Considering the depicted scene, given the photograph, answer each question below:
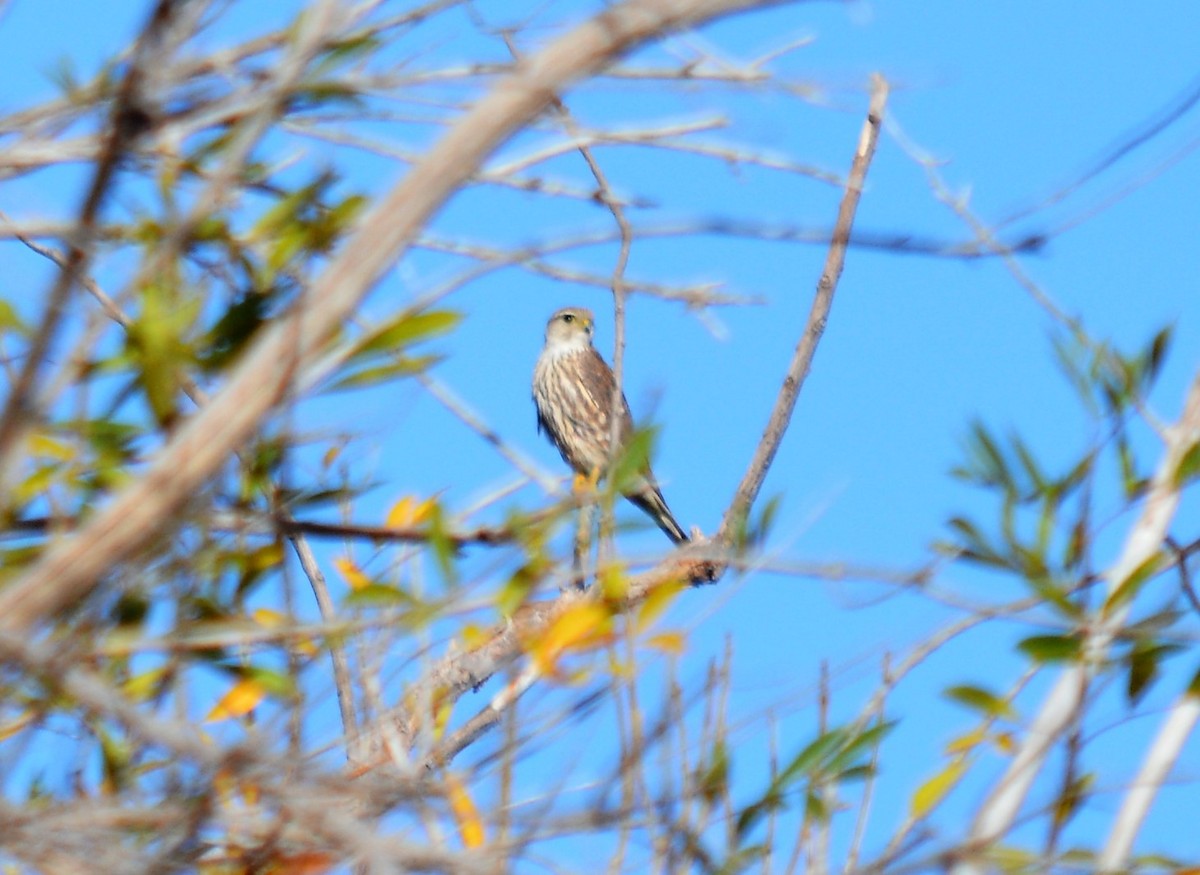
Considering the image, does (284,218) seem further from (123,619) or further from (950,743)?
(950,743)

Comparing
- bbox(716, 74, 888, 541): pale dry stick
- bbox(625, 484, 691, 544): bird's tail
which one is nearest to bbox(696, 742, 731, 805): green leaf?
bbox(716, 74, 888, 541): pale dry stick

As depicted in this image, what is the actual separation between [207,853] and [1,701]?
1.57 feet

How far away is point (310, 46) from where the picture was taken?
1492mm

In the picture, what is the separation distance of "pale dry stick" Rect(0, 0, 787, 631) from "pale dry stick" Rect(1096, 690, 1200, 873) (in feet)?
3.38

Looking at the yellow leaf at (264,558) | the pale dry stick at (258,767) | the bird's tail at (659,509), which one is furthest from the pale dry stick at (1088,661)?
the bird's tail at (659,509)

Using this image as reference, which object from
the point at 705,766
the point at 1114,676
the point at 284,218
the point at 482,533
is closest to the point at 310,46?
the point at 284,218

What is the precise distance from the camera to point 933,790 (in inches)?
79.0

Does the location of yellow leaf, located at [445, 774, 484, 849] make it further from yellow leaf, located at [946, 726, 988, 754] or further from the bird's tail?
the bird's tail

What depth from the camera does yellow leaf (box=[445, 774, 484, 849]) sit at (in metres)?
1.62

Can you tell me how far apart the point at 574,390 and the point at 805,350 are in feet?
21.7

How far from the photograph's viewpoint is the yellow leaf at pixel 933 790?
78.5 inches

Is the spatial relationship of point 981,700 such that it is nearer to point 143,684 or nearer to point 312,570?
point 143,684

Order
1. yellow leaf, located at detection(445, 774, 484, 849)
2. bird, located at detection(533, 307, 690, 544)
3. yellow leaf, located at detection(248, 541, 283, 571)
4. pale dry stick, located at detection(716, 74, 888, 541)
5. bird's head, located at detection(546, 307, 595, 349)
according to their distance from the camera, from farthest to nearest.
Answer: bird's head, located at detection(546, 307, 595, 349) < bird, located at detection(533, 307, 690, 544) < pale dry stick, located at detection(716, 74, 888, 541) < yellow leaf, located at detection(248, 541, 283, 571) < yellow leaf, located at detection(445, 774, 484, 849)

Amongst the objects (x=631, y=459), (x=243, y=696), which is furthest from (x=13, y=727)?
(x=631, y=459)
